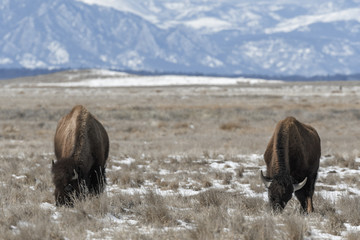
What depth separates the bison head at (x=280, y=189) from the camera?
7.91m

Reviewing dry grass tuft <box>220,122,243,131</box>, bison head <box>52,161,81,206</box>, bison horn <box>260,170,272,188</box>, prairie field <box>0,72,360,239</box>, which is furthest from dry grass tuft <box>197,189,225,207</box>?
dry grass tuft <box>220,122,243,131</box>

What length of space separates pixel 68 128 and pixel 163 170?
4952 millimetres

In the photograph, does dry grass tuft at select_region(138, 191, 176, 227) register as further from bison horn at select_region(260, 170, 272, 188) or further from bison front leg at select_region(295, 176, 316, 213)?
bison front leg at select_region(295, 176, 316, 213)

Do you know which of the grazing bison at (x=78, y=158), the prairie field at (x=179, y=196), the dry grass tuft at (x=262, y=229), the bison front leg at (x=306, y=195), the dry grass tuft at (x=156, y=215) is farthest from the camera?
the bison front leg at (x=306, y=195)

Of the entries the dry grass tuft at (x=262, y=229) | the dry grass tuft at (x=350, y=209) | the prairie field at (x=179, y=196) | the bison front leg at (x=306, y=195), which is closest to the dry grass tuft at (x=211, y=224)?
the prairie field at (x=179, y=196)

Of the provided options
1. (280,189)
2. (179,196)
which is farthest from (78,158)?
(280,189)

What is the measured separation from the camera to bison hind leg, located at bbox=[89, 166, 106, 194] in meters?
8.80

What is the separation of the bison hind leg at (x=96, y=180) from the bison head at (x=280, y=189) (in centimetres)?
283

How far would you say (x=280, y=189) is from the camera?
791cm

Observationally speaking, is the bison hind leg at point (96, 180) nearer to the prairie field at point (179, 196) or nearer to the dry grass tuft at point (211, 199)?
the prairie field at point (179, 196)

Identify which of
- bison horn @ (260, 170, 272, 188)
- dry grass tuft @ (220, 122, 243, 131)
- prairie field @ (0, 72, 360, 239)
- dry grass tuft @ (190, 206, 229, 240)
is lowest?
dry grass tuft @ (220, 122, 243, 131)

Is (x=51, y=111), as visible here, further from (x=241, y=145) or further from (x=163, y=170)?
(x=163, y=170)

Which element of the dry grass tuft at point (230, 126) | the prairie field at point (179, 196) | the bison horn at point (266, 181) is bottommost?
the dry grass tuft at point (230, 126)

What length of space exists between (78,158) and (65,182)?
2.14 ft
